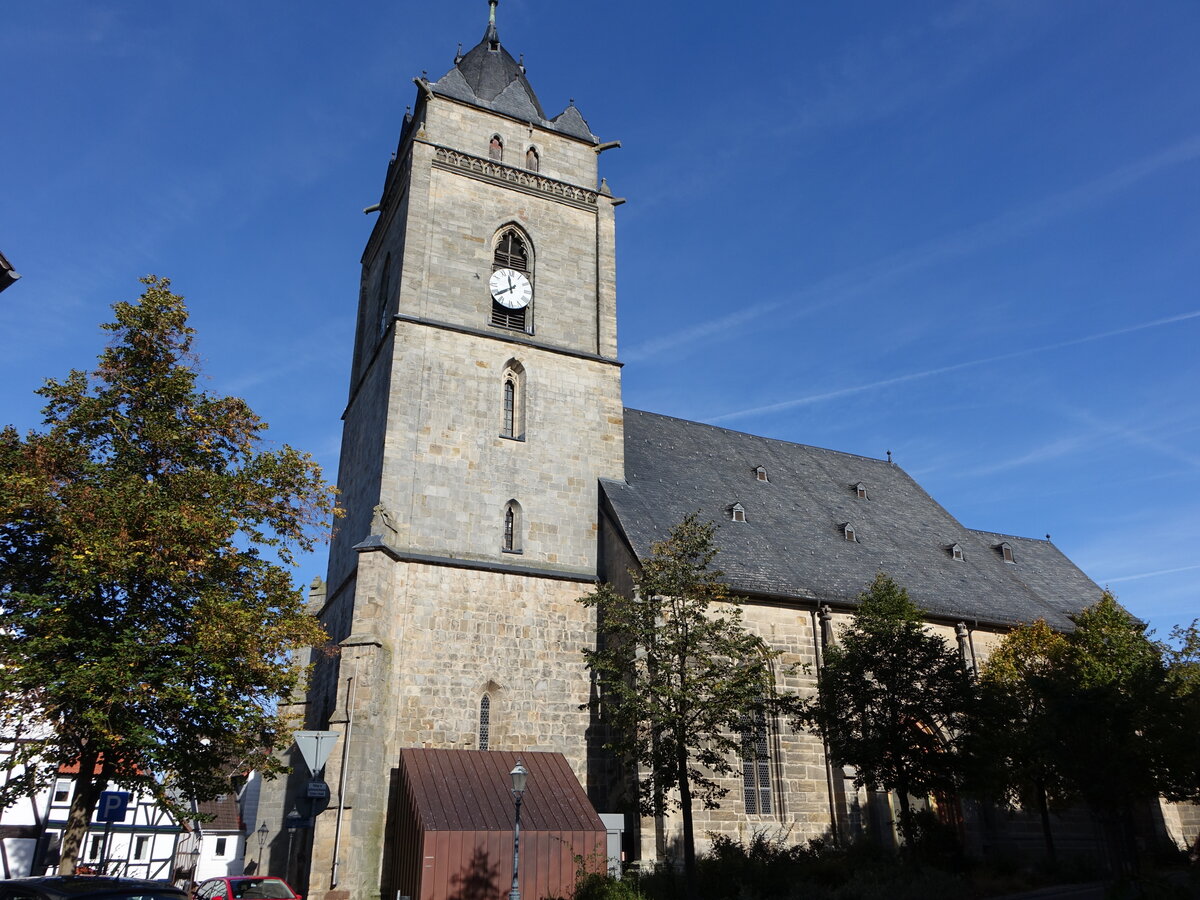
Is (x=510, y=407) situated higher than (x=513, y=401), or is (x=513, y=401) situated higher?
(x=513, y=401)

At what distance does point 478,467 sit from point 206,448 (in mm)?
6719

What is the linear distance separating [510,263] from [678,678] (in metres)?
12.3

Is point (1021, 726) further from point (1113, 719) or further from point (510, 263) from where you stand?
point (510, 263)

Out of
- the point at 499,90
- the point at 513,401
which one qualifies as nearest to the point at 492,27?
the point at 499,90

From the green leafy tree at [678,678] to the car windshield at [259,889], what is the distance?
657cm

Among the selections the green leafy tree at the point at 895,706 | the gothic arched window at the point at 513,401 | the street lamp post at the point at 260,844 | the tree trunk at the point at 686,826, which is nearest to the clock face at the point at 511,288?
the gothic arched window at the point at 513,401

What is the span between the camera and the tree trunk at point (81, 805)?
12.7 meters

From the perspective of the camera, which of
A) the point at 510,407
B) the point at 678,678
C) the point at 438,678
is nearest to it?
the point at 678,678

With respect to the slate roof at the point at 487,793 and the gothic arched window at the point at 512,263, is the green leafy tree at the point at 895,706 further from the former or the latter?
the gothic arched window at the point at 512,263

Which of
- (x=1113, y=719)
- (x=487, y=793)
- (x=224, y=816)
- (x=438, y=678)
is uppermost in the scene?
(x=438, y=678)

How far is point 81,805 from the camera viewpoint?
13.1 m

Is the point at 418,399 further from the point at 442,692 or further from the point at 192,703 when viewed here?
the point at 192,703

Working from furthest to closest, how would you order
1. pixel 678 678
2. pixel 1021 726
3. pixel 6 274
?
pixel 1021 726
pixel 678 678
pixel 6 274

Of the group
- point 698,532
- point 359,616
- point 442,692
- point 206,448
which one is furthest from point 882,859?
point 206,448
